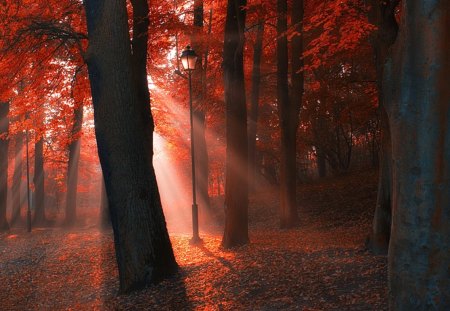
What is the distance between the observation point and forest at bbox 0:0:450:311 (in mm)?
3699

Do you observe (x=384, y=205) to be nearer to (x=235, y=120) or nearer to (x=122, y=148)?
(x=235, y=120)

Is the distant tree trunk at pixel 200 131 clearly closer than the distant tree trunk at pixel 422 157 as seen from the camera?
No

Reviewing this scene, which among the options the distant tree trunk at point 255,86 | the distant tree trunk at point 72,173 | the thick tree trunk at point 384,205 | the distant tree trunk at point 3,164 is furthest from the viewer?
the distant tree trunk at point 72,173

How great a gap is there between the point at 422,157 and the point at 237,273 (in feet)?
17.7

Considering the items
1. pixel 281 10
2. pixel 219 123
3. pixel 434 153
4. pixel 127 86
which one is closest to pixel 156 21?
pixel 281 10

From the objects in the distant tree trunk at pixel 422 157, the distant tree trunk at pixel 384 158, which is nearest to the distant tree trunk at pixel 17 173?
the distant tree trunk at pixel 384 158

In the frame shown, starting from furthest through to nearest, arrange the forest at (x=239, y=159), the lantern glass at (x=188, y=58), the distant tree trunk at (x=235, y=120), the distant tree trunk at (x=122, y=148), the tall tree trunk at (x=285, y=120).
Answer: the tall tree trunk at (x=285, y=120), the lantern glass at (x=188, y=58), the distant tree trunk at (x=235, y=120), the distant tree trunk at (x=122, y=148), the forest at (x=239, y=159)

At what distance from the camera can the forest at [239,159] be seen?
3.70 m

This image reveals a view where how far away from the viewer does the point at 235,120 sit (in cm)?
1113

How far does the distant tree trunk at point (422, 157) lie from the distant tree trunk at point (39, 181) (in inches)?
967

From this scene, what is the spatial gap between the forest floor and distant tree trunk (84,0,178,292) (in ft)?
2.04

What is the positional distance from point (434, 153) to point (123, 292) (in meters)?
6.42

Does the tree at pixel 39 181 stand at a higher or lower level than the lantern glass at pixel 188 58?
lower

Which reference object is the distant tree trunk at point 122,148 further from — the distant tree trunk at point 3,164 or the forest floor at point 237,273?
the distant tree trunk at point 3,164
